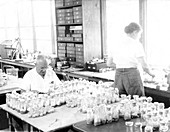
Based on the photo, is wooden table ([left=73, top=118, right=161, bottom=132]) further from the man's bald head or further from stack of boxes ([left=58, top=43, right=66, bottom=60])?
stack of boxes ([left=58, top=43, right=66, bottom=60])

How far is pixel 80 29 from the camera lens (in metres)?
6.29

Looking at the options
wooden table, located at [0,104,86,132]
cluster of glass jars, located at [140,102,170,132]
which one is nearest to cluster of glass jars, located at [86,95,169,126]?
cluster of glass jars, located at [140,102,170,132]

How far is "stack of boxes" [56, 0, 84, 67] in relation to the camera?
20.8ft

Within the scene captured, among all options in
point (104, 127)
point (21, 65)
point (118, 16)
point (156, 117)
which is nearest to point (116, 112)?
point (104, 127)

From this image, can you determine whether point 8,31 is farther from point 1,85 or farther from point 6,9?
point 1,85

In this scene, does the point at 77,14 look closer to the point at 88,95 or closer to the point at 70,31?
the point at 70,31

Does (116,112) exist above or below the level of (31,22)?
below

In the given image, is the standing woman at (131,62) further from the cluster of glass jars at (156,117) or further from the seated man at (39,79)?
the cluster of glass jars at (156,117)

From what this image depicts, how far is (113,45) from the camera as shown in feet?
21.4

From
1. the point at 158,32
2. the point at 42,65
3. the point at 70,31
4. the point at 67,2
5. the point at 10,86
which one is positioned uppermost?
the point at 67,2

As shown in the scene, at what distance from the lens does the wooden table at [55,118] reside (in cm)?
280

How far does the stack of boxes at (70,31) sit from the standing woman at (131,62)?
228cm

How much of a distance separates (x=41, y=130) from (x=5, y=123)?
92.3 inches

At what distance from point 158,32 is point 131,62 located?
5.29 feet
